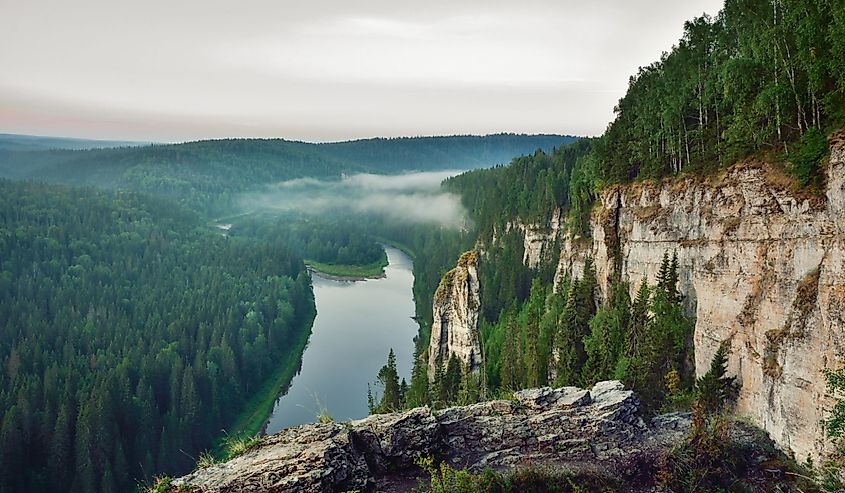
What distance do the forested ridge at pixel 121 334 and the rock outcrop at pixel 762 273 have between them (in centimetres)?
3427

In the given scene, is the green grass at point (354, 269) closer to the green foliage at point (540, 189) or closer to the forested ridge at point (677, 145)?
the green foliage at point (540, 189)

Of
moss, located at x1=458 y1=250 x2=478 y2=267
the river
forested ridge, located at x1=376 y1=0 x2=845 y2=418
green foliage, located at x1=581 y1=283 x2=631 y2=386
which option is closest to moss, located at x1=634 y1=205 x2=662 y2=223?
forested ridge, located at x1=376 y1=0 x2=845 y2=418

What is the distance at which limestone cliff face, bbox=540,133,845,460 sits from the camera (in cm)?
1438

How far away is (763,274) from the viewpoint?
18953mm

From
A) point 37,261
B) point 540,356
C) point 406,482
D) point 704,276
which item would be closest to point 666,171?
point 704,276

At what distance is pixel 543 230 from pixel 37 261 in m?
65.6

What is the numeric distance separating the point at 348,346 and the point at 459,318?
3312 cm

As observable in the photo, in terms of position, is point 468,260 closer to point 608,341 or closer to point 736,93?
point 608,341

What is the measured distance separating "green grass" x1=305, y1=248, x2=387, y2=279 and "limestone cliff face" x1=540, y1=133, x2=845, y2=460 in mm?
81205

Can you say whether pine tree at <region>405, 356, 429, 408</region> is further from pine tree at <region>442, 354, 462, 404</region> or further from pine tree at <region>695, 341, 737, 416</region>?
pine tree at <region>695, 341, 737, 416</region>

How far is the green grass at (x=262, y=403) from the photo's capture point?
45713 millimetres

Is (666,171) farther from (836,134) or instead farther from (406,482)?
(406,482)

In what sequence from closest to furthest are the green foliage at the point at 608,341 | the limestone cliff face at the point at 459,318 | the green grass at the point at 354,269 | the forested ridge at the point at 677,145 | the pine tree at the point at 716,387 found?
the forested ridge at the point at 677,145, the pine tree at the point at 716,387, the green foliage at the point at 608,341, the limestone cliff face at the point at 459,318, the green grass at the point at 354,269

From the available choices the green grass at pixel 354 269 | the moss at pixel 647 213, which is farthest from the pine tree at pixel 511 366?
the green grass at pixel 354 269
